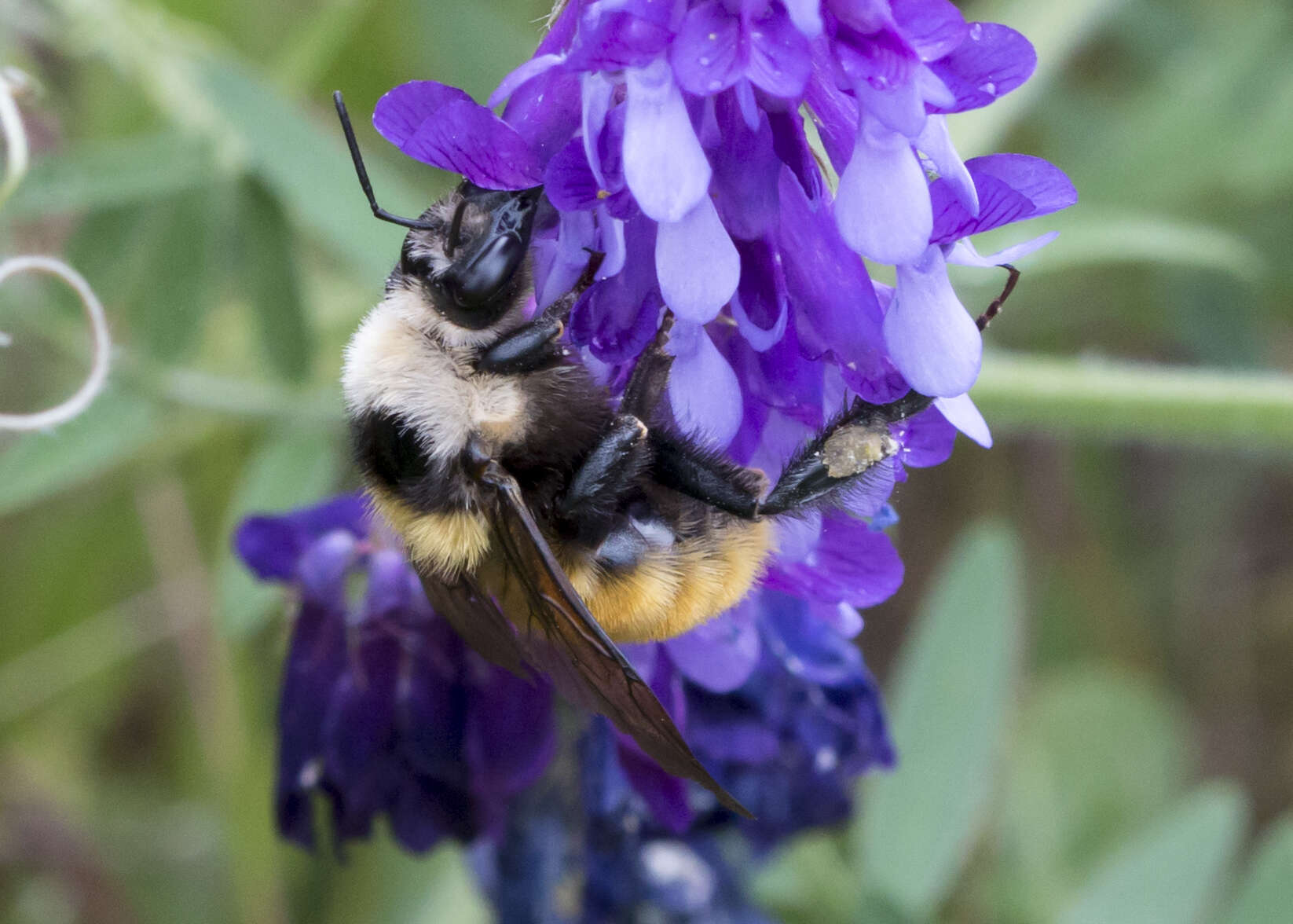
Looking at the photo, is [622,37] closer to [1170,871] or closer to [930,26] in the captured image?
[930,26]

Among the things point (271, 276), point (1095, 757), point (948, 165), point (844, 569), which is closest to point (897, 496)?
point (844, 569)

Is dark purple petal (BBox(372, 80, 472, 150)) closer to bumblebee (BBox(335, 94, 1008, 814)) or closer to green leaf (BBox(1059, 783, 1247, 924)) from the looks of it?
bumblebee (BBox(335, 94, 1008, 814))

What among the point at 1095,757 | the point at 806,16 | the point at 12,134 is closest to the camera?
the point at 806,16

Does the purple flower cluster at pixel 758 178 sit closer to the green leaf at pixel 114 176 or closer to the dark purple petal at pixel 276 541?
the dark purple petal at pixel 276 541

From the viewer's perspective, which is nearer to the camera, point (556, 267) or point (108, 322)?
point (556, 267)

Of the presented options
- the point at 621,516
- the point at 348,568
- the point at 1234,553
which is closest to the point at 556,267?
the point at 621,516

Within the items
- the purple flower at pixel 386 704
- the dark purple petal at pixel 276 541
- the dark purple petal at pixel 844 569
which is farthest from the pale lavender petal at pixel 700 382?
the dark purple petal at pixel 276 541

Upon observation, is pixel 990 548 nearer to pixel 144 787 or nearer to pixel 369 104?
pixel 369 104
